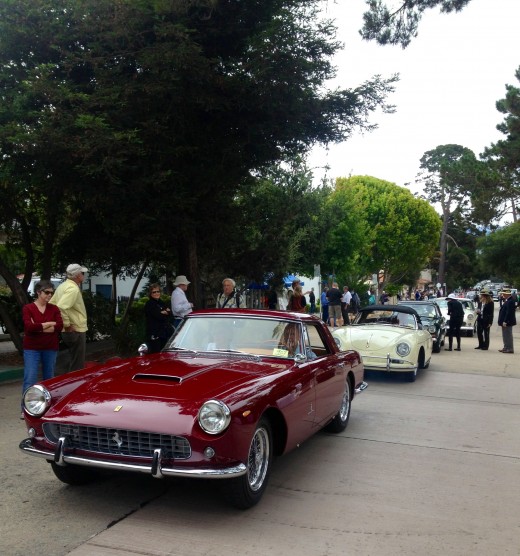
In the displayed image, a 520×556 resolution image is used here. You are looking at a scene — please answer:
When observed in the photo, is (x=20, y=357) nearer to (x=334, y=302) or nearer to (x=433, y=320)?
(x=433, y=320)

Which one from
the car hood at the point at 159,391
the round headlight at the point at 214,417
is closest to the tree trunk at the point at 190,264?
the car hood at the point at 159,391

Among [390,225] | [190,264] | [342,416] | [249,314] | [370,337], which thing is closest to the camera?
[249,314]

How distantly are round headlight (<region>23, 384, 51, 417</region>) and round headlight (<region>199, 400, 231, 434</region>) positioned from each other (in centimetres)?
138

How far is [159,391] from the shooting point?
4.67m

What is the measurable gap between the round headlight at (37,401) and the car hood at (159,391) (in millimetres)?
101

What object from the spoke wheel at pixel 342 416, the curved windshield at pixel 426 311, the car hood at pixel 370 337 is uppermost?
the curved windshield at pixel 426 311

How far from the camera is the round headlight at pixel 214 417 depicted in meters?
4.24

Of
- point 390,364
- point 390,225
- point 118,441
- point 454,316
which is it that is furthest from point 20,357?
point 390,225

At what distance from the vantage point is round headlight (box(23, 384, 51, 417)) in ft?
15.8

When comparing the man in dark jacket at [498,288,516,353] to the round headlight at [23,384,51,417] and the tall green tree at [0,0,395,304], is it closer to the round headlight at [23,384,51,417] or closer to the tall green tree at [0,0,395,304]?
the tall green tree at [0,0,395,304]

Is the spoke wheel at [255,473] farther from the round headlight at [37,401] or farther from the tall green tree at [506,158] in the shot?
the tall green tree at [506,158]

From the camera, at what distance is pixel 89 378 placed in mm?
5289

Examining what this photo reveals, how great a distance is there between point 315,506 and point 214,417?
1.19 meters

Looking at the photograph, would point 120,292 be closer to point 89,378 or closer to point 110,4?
point 110,4
